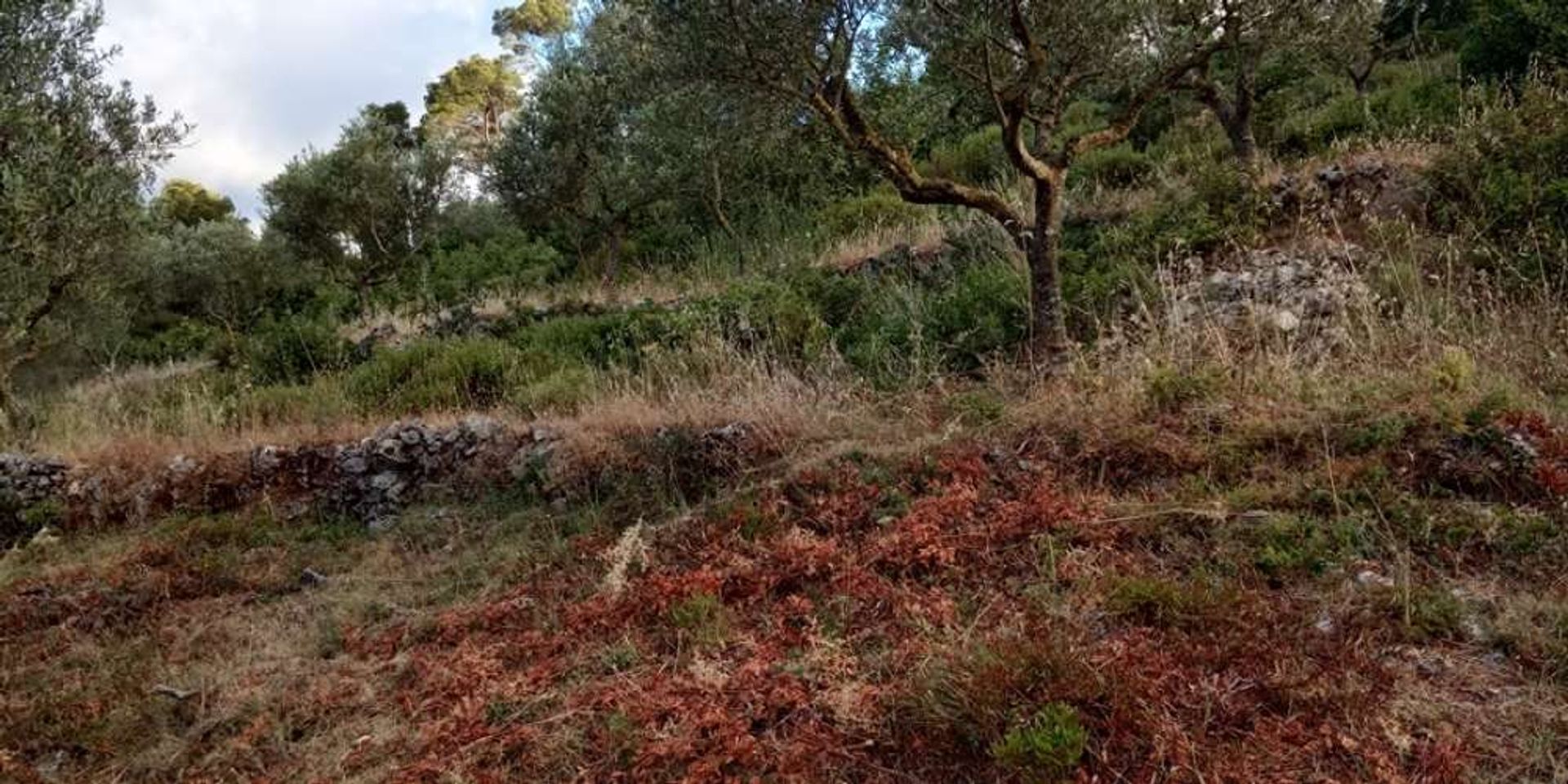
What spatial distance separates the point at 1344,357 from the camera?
17.3 feet

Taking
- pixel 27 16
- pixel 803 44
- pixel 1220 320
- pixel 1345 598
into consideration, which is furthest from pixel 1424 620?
pixel 27 16

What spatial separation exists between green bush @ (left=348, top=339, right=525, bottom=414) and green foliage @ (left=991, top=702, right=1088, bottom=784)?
7.04 metres

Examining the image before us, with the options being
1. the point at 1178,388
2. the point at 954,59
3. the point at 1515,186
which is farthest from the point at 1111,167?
the point at 1178,388

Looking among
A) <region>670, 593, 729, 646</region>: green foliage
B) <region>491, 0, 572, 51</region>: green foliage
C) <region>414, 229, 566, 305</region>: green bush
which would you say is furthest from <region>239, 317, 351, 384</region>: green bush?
<region>491, 0, 572, 51</region>: green foliage

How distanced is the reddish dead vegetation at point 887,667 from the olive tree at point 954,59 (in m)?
2.44

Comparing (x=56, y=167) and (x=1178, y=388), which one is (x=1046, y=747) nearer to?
(x=1178, y=388)

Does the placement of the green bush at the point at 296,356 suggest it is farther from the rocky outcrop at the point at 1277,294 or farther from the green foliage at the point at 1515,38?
the green foliage at the point at 1515,38

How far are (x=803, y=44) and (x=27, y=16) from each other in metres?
9.17

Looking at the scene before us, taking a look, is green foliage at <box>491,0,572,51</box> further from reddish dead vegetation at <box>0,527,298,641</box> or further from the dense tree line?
reddish dead vegetation at <box>0,527,298,641</box>

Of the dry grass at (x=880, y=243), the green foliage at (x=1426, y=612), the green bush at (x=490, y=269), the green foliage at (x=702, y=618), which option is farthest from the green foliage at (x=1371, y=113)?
the green bush at (x=490, y=269)

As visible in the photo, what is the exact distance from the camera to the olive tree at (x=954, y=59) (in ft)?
18.9

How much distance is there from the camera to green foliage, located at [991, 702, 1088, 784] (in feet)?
7.69

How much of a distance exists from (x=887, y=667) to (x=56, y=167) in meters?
10.4

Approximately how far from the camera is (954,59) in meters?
6.21
